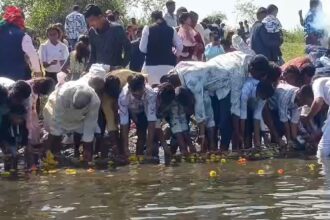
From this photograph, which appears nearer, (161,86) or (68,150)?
(161,86)

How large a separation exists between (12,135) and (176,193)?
329 cm

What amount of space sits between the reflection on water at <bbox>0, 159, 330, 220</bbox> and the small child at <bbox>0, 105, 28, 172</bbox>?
799 mm

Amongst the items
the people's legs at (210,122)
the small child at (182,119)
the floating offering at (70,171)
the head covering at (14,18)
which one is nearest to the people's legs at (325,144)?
the people's legs at (210,122)

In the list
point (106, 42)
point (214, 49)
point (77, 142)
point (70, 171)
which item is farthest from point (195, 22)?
point (70, 171)

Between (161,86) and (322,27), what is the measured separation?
18.4 ft

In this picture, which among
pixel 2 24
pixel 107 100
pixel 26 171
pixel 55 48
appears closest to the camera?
pixel 26 171

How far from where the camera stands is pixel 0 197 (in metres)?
10.3

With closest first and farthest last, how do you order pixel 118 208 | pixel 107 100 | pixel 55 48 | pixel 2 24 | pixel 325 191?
pixel 118 208 → pixel 325 191 → pixel 107 100 → pixel 2 24 → pixel 55 48

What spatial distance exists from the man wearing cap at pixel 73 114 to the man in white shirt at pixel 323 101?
3167mm

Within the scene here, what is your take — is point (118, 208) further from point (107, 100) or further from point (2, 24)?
point (2, 24)

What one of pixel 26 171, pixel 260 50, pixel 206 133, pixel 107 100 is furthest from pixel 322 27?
pixel 26 171

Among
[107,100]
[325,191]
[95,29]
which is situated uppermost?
[95,29]

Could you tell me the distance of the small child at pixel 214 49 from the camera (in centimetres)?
1853

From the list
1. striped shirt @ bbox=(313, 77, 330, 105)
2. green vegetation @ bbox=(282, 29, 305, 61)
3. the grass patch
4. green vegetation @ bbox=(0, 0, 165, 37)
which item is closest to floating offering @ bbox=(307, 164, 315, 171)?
striped shirt @ bbox=(313, 77, 330, 105)
